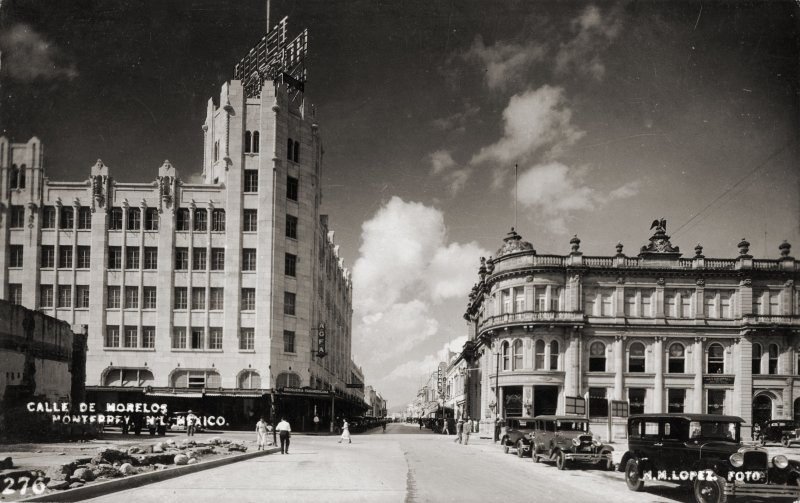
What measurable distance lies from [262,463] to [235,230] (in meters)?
32.9

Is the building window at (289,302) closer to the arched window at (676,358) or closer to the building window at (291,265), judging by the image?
the building window at (291,265)

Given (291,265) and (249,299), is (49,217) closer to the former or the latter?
(249,299)

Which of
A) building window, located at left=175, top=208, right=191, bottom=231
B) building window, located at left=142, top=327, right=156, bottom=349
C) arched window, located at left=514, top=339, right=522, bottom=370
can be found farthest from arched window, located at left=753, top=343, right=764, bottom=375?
building window, located at left=142, top=327, right=156, bottom=349

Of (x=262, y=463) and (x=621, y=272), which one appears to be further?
(x=621, y=272)

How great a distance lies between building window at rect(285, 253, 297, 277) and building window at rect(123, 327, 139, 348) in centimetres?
1284

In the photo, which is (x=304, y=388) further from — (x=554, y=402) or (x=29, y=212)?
(x=29, y=212)

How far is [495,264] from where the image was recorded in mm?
61219

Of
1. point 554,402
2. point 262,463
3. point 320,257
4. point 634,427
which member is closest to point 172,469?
point 262,463

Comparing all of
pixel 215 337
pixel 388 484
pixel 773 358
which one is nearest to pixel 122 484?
pixel 388 484

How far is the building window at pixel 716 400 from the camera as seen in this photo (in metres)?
55.1

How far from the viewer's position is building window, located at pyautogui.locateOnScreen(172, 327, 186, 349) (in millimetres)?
54500

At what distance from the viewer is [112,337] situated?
54.7 m

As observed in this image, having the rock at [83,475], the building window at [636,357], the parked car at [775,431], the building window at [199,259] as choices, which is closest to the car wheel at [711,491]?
the rock at [83,475]

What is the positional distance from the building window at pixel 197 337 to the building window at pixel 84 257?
1018cm
